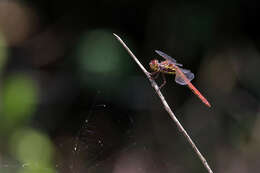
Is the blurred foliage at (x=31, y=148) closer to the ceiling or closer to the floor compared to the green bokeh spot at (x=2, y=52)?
closer to the floor

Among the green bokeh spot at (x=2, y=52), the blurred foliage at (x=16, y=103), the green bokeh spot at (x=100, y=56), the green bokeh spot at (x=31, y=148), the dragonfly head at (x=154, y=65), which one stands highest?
the dragonfly head at (x=154, y=65)

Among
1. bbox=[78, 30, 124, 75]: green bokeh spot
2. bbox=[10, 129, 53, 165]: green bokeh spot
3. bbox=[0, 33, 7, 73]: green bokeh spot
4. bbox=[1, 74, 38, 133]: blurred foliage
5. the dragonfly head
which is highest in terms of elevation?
the dragonfly head

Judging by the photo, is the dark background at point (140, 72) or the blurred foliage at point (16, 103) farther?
the dark background at point (140, 72)

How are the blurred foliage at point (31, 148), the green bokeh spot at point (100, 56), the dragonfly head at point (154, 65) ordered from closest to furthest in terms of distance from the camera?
the dragonfly head at point (154, 65)
the blurred foliage at point (31, 148)
the green bokeh spot at point (100, 56)

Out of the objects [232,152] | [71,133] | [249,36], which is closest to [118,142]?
[71,133]

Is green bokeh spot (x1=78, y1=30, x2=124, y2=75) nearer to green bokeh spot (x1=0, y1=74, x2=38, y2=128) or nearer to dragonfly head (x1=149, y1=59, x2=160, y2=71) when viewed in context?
green bokeh spot (x1=0, y1=74, x2=38, y2=128)

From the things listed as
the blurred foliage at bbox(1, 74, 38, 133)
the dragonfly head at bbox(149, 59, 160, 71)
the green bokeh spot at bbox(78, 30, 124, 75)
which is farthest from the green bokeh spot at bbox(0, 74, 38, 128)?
the dragonfly head at bbox(149, 59, 160, 71)

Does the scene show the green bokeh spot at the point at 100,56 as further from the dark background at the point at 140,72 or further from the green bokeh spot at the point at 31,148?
the green bokeh spot at the point at 31,148

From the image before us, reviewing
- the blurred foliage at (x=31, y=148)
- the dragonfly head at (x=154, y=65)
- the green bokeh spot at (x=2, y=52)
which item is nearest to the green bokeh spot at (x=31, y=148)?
the blurred foliage at (x=31, y=148)

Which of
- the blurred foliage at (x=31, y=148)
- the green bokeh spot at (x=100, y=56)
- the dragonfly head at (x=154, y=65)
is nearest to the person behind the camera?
the dragonfly head at (x=154, y=65)

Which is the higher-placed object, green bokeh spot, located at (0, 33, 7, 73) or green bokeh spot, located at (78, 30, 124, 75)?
green bokeh spot, located at (78, 30, 124, 75)
